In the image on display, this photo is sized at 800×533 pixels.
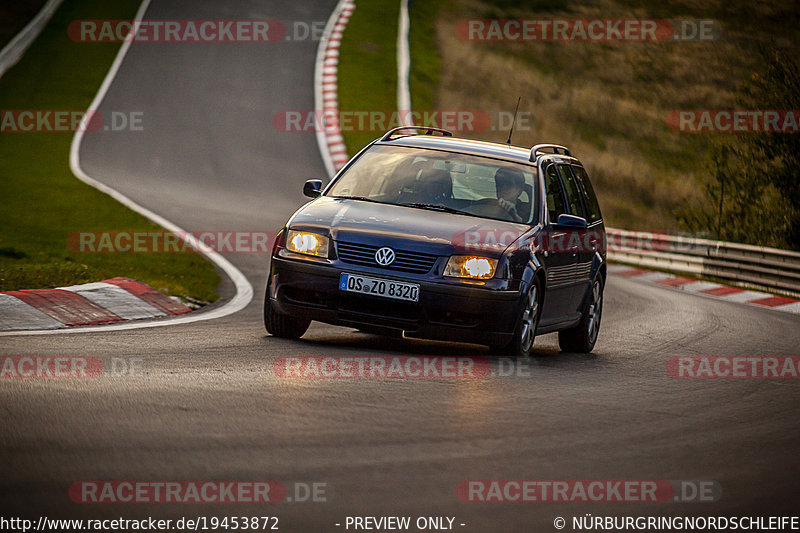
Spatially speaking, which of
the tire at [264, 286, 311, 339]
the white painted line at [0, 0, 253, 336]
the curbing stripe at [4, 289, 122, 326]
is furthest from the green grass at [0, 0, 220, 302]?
the tire at [264, 286, 311, 339]

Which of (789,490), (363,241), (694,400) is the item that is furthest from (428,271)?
(789,490)

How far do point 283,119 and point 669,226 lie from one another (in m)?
10.1

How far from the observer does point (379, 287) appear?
931 centimetres

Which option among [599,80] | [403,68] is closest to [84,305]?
[403,68]

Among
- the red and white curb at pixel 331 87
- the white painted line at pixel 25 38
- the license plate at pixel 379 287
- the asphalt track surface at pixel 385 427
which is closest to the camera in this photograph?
the asphalt track surface at pixel 385 427

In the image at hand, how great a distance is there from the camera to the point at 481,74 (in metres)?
39.0

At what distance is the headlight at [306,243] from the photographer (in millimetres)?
9562

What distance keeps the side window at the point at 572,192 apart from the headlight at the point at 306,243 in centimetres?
276

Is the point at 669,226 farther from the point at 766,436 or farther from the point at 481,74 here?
the point at 766,436

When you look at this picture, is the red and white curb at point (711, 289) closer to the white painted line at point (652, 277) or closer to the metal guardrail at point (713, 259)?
the white painted line at point (652, 277)

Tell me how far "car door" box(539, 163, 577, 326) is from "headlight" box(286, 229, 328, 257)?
1.77m

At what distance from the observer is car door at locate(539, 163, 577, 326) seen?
10344 millimetres

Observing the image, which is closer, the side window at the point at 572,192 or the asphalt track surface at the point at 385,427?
the asphalt track surface at the point at 385,427

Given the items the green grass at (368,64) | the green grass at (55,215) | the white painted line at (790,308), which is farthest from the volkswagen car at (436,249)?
the green grass at (368,64)
